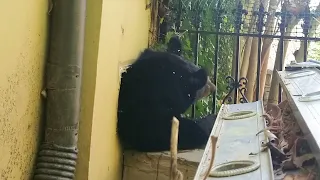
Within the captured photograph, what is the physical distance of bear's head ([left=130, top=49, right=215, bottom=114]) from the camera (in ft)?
10.8

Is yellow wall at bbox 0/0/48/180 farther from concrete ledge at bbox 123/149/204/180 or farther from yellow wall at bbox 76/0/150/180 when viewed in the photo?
concrete ledge at bbox 123/149/204/180

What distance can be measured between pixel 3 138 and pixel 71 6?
2.31 ft

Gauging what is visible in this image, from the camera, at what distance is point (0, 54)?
1766 mm

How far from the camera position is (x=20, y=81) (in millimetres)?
1963

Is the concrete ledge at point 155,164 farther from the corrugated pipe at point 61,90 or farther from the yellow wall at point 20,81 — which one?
the yellow wall at point 20,81

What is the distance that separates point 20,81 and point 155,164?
1.43m

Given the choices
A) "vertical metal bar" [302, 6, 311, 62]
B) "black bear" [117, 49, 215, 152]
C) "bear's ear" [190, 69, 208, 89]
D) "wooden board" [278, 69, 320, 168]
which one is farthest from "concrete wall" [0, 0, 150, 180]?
"vertical metal bar" [302, 6, 311, 62]

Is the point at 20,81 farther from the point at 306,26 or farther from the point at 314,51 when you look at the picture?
the point at 314,51

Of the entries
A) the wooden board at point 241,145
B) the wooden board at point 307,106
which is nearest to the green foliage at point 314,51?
the wooden board at point 307,106

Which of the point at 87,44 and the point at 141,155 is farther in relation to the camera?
the point at 141,155

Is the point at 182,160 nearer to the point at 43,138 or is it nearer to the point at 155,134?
the point at 155,134

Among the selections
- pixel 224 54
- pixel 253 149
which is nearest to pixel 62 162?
pixel 253 149

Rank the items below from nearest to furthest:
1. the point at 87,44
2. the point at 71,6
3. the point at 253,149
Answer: the point at 253,149 → the point at 71,6 → the point at 87,44

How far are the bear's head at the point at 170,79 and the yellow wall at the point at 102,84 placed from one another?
17 centimetres
